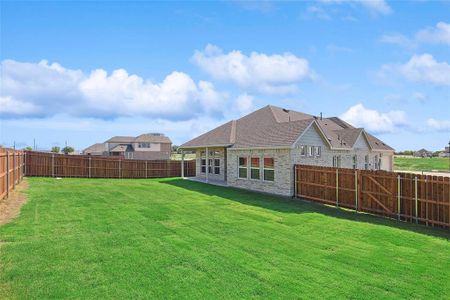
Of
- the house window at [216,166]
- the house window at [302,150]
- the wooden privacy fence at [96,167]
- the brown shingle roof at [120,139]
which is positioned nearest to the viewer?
the house window at [302,150]

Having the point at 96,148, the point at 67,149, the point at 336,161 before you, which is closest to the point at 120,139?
the point at 96,148

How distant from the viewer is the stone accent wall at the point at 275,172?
1844 cm

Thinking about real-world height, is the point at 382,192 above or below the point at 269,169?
below

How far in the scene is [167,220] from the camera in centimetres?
1152

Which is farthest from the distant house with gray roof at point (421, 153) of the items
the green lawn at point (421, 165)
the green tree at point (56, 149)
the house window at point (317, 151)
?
the green tree at point (56, 149)

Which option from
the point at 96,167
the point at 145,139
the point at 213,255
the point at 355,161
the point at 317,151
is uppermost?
the point at 145,139

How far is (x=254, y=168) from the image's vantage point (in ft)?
69.4

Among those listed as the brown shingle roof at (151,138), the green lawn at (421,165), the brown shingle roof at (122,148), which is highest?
the brown shingle roof at (151,138)

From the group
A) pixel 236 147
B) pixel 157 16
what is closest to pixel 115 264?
pixel 157 16

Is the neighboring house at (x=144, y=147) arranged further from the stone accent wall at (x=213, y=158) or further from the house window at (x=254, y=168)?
the house window at (x=254, y=168)

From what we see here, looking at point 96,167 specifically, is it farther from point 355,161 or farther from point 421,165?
point 421,165

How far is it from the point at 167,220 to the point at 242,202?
225 inches

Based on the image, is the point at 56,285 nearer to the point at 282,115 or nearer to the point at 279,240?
the point at 279,240

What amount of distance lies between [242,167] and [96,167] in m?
14.7
